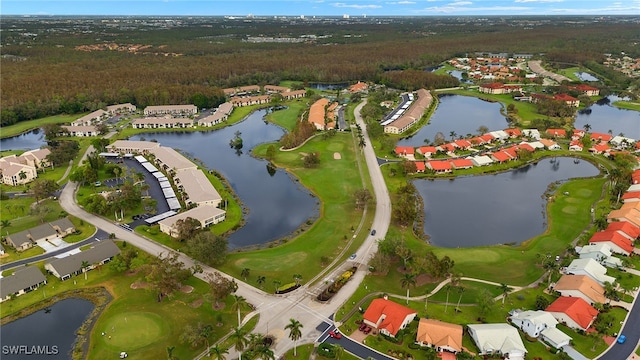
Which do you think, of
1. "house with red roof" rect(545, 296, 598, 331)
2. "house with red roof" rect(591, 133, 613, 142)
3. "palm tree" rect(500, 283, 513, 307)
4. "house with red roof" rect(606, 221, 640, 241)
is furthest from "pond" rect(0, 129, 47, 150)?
"house with red roof" rect(591, 133, 613, 142)

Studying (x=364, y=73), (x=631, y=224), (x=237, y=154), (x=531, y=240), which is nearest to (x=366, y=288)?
(x=531, y=240)

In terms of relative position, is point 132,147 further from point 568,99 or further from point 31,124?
point 568,99

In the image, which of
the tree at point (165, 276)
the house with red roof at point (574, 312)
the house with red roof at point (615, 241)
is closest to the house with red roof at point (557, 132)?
the house with red roof at point (615, 241)

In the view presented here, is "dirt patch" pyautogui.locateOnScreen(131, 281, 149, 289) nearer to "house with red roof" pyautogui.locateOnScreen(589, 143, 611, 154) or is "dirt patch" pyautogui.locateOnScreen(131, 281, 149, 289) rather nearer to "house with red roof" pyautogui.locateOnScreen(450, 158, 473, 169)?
"house with red roof" pyautogui.locateOnScreen(450, 158, 473, 169)

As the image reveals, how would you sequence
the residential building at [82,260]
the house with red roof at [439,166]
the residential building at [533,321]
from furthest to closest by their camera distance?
the house with red roof at [439,166], the residential building at [82,260], the residential building at [533,321]

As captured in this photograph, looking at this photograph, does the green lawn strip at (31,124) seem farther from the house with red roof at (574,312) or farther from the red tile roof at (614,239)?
the red tile roof at (614,239)

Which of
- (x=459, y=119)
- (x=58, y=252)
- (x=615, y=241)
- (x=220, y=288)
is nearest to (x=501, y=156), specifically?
(x=615, y=241)
